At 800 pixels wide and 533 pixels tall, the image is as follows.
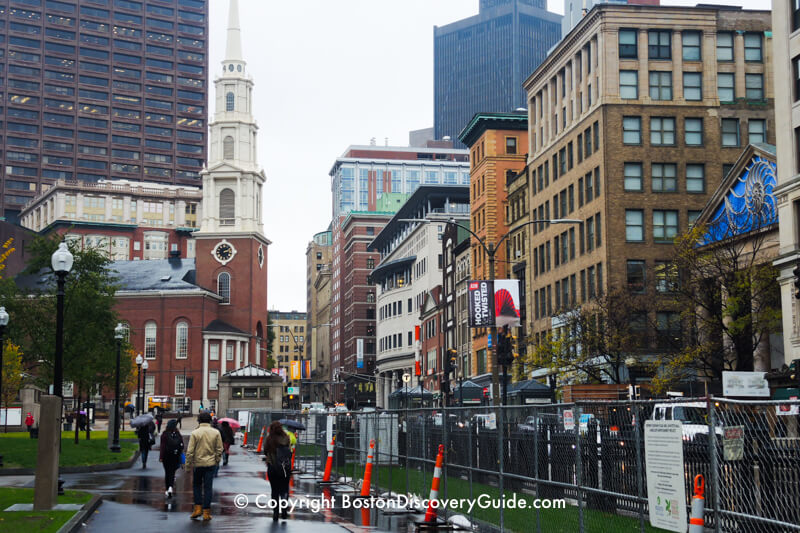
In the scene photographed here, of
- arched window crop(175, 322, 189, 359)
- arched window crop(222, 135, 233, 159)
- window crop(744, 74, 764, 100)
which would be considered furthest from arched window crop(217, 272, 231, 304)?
window crop(744, 74, 764, 100)

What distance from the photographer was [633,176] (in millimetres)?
64250

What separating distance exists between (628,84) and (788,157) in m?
22.2

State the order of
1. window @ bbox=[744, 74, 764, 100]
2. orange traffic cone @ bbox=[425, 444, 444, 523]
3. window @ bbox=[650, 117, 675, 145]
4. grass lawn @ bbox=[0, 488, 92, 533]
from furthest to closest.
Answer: window @ bbox=[744, 74, 764, 100] < window @ bbox=[650, 117, 675, 145] < orange traffic cone @ bbox=[425, 444, 444, 523] < grass lawn @ bbox=[0, 488, 92, 533]

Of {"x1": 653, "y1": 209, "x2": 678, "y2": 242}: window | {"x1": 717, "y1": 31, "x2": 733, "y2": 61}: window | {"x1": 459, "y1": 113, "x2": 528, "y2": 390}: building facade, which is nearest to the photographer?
{"x1": 653, "y1": 209, "x2": 678, "y2": 242}: window

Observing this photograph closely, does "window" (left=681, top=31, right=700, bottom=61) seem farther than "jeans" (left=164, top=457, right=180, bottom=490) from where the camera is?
Yes

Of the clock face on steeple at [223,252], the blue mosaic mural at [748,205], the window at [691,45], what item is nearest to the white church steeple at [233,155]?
the clock face on steeple at [223,252]

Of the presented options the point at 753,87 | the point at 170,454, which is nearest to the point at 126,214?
the point at 753,87

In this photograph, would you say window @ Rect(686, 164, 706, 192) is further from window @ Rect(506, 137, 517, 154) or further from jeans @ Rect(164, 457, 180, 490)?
jeans @ Rect(164, 457, 180, 490)

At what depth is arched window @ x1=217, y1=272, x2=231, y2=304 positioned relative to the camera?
130 m

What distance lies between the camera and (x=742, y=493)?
373 inches

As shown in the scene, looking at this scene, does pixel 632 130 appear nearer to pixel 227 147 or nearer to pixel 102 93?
pixel 227 147

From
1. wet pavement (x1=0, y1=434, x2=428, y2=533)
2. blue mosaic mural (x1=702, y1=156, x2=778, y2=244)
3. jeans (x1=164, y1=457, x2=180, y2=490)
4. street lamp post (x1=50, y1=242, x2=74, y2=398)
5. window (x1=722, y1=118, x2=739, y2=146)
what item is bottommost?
wet pavement (x1=0, y1=434, x2=428, y2=533)

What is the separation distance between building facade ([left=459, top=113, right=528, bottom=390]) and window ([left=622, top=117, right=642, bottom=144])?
21.9 m

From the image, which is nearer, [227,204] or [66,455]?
[66,455]
